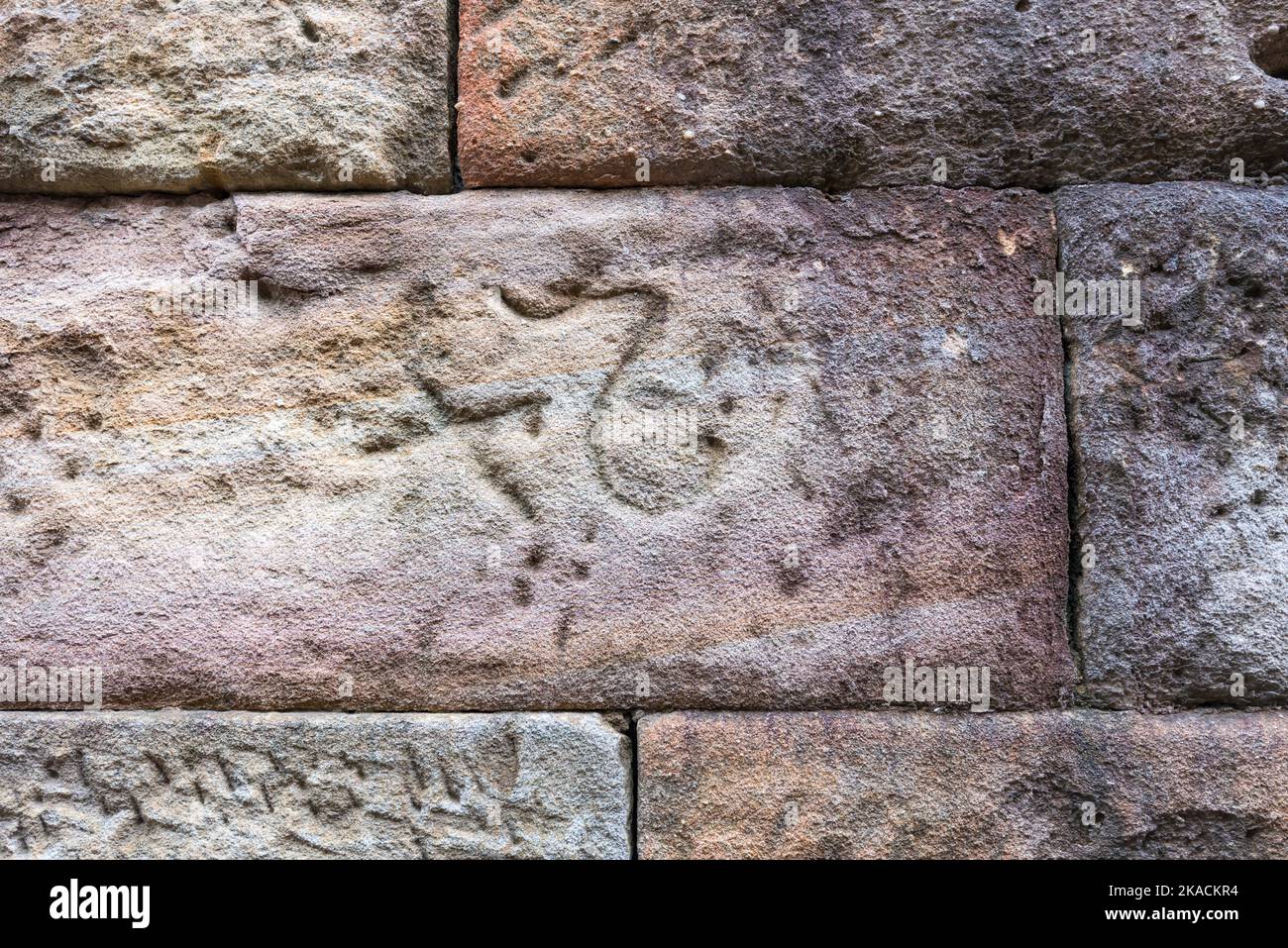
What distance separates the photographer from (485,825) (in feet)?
6.25

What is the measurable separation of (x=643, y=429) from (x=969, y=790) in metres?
0.89

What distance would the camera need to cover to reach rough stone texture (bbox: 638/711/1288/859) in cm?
189

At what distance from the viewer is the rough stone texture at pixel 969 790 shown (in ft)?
6.21

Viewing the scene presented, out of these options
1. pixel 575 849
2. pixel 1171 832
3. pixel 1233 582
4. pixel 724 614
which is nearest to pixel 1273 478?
A: pixel 1233 582

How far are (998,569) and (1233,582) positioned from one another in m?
0.42

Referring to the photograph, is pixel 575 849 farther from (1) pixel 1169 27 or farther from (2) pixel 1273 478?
(1) pixel 1169 27
